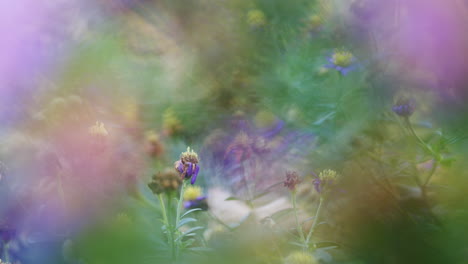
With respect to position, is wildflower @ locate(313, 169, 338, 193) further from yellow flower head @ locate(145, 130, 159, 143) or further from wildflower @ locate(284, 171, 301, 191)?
yellow flower head @ locate(145, 130, 159, 143)

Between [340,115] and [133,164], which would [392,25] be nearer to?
[340,115]

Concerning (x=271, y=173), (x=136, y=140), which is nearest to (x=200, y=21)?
(x=136, y=140)

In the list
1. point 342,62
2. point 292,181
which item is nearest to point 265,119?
point 342,62

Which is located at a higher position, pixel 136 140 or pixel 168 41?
pixel 168 41

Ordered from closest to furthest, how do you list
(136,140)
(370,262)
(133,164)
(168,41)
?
(370,262) < (133,164) < (136,140) < (168,41)

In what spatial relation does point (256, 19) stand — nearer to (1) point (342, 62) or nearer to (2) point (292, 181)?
(1) point (342, 62)

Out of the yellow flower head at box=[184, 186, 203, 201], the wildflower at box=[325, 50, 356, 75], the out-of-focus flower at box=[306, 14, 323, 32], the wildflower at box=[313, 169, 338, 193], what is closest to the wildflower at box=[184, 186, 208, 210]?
the yellow flower head at box=[184, 186, 203, 201]
